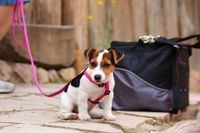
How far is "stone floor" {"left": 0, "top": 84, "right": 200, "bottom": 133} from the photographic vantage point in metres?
2.52

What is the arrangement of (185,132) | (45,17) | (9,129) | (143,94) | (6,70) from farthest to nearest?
1. (45,17)
2. (6,70)
3. (143,94)
4. (185,132)
5. (9,129)

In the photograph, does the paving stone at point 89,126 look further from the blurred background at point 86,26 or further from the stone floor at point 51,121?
the blurred background at point 86,26

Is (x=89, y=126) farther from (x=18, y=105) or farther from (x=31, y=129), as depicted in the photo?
(x=18, y=105)

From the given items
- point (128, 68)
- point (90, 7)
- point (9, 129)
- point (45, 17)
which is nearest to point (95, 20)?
point (90, 7)

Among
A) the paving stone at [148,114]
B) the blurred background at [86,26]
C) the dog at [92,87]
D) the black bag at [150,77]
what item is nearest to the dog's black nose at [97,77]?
the dog at [92,87]

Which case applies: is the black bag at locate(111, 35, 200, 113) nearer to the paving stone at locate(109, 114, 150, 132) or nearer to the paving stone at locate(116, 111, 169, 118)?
the paving stone at locate(116, 111, 169, 118)

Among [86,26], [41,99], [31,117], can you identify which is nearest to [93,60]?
[31,117]

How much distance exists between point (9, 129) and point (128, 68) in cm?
120

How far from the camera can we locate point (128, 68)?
3428 millimetres

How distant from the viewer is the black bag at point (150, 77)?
11.0 feet

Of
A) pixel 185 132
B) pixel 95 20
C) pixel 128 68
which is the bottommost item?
pixel 185 132

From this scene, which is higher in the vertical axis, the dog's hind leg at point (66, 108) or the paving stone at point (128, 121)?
the dog's hind leg at point (66, 108)

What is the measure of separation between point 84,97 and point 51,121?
0.75 ft

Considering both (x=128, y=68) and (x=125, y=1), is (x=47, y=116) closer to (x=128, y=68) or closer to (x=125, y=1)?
(x=128, y=68)
